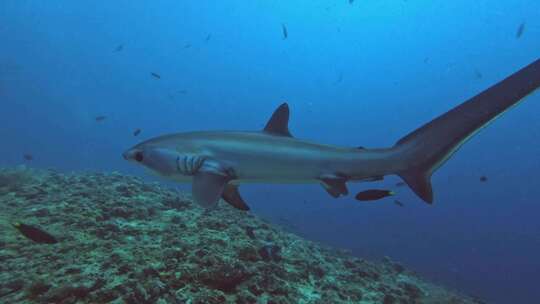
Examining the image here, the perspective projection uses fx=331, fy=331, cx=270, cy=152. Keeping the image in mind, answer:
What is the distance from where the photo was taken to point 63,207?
598 centimetres

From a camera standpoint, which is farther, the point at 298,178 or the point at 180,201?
the point at 180,201

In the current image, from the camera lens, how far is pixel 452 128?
9.63ft

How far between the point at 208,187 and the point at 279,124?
120cm

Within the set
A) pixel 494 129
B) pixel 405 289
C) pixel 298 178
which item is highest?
pixel 494 129

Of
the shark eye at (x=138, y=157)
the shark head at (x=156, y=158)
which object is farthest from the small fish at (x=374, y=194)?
the shark eye at (x=138, y=157)

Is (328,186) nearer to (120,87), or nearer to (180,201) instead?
(180,201)

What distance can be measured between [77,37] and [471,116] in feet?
346

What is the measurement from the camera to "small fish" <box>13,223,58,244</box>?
409 centimetres

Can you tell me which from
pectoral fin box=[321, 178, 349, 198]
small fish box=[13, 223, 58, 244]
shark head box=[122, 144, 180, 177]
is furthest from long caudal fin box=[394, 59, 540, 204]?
small fish box=[13, 223, 58, 244]

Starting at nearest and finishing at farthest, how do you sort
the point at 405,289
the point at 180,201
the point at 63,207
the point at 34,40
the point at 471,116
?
the point at 471,116 < the point at 63,207 < the point at 405,289 < the point at 180,201 < the point at 34,40

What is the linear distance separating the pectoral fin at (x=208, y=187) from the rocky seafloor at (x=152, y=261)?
93 cm

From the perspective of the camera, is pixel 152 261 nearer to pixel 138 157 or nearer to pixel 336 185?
pixel 138 157

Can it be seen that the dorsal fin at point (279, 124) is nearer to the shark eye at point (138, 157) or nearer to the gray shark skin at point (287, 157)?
the gray shark skin at point (287, 157)

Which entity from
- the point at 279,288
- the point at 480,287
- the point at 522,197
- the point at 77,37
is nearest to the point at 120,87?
the point at 77,37
